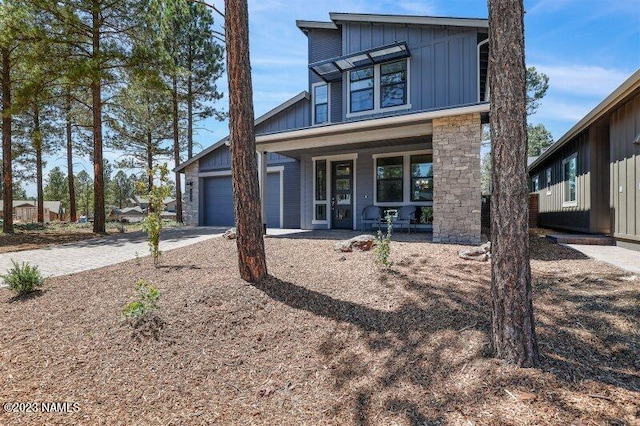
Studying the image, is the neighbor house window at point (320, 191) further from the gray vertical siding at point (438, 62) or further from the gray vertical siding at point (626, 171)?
the gray vertical siding at point (626, 171)

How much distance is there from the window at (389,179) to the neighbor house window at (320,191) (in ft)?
5.82

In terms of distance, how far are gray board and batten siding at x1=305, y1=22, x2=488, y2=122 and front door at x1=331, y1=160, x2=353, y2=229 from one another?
5.29ft

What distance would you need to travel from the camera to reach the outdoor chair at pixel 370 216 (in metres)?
9.70

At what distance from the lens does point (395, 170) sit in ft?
32.8

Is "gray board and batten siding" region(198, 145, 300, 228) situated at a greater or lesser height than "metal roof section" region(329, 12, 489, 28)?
lesser

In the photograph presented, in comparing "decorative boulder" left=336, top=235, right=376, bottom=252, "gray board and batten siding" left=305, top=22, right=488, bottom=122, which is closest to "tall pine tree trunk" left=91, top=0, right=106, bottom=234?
"gray board and batten siding" left=305, top=22, right=488, bottom=122

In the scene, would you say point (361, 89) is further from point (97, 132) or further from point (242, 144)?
point (97, 132)

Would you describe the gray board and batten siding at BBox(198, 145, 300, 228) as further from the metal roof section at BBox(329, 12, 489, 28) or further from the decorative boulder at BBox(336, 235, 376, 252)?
the decorative boulder at BBox(336, 235, 376, 252)

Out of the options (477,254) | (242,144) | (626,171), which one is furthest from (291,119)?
(626,171)

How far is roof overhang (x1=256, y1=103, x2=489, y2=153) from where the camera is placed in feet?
22.0

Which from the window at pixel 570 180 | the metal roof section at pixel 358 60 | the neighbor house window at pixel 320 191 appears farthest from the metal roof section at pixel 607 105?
the neighbor house window at pixel 320 191

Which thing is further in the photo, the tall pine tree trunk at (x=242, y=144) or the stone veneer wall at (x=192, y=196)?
the stone veneer wall at (x=192, y=196)

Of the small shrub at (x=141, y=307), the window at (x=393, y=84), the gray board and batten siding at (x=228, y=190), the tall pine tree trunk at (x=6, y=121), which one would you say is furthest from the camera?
the gray board and batten siding at (x=228, y=190)

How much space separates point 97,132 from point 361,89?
332 inches
